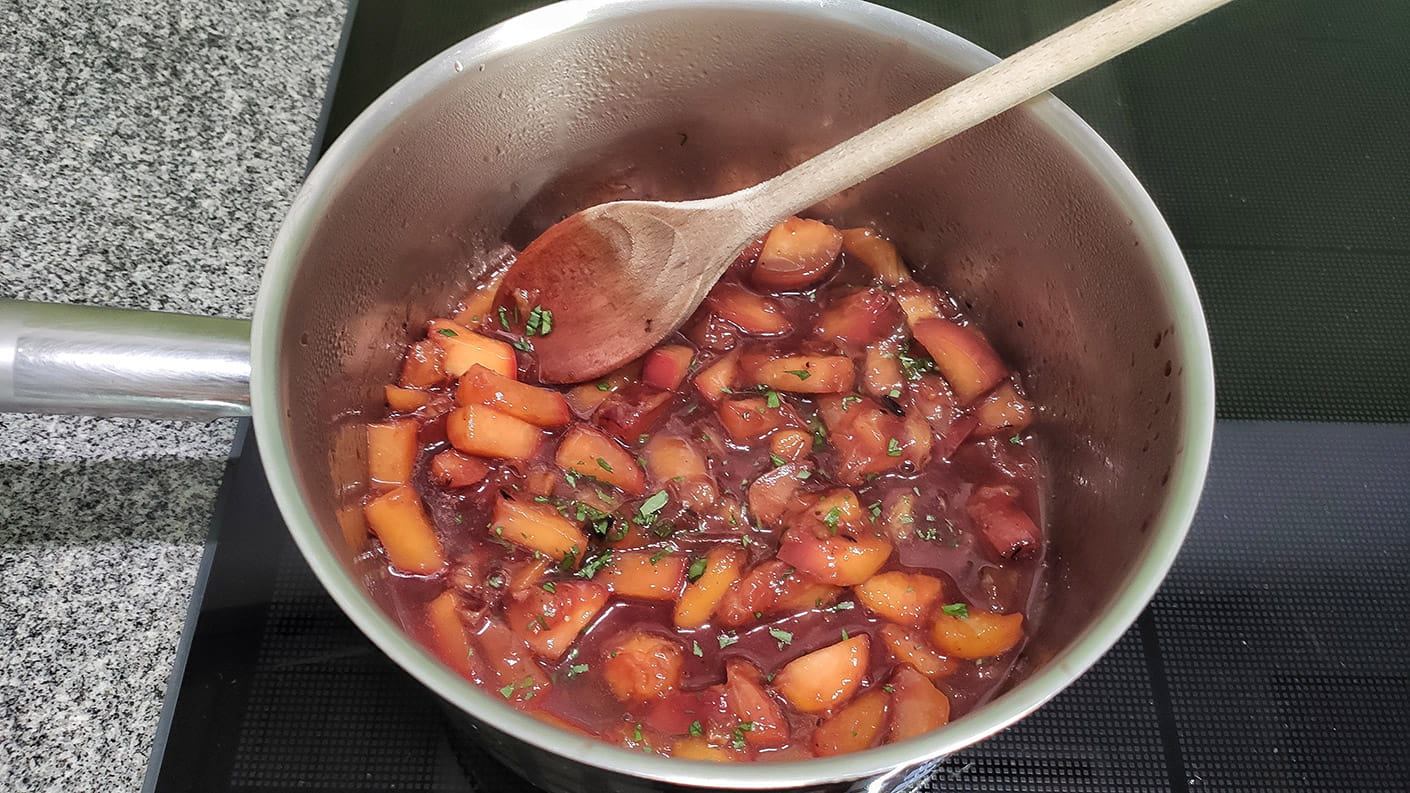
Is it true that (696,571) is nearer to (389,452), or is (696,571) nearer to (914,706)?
(914,706)

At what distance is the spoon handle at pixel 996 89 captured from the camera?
44.3 inches

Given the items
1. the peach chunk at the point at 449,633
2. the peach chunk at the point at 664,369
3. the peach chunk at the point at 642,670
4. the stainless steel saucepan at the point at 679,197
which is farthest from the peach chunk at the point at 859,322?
the peach chunk at the point at 449,633

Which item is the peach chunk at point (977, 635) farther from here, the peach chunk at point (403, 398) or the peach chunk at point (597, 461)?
the peach chunk at point (403, 398)

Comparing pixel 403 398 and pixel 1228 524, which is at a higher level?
pixel 1228 524

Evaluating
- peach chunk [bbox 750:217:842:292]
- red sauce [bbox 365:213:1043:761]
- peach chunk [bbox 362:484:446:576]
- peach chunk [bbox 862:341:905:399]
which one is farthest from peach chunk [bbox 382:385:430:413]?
peach chunk [bbox 862:341:905:399]

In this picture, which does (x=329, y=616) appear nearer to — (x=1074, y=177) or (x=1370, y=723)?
(x=1074, y=177)

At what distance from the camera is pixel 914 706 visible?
1.19 meters

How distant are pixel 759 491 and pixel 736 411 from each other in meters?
0.14

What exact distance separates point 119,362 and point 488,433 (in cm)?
49

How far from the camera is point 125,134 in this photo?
5.60ft

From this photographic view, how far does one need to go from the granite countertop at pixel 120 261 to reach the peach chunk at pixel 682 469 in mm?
632

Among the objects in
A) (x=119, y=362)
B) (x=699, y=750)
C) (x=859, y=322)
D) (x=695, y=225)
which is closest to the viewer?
(x=119, y=362)

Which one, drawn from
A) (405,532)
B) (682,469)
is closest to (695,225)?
(682,469)

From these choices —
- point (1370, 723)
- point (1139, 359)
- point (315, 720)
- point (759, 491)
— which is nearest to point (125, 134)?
point (315, 720)
